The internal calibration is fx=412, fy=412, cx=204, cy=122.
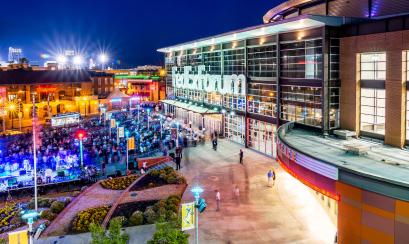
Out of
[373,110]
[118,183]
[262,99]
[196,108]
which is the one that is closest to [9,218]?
[118,183]

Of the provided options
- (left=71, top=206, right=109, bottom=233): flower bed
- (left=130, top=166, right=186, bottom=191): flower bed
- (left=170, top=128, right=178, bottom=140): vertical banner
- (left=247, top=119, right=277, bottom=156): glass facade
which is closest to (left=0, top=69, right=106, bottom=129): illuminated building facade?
(left=170, top=128, right=178, bottom=140): vertical banner

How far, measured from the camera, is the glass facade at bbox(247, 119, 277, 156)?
4034cm

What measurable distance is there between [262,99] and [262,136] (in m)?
3.78

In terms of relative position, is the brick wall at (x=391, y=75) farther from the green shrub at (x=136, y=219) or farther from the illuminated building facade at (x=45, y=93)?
the illuminated building facade at (x=45, y=93)

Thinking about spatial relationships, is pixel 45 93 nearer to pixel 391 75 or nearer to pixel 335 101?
pixel 335 101

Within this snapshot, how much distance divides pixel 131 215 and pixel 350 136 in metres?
16.1

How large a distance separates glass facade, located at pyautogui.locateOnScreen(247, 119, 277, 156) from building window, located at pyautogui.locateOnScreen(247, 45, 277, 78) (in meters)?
5.03

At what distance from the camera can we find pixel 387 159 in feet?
72.6

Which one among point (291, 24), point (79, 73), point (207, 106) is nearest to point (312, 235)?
point (291, 24)

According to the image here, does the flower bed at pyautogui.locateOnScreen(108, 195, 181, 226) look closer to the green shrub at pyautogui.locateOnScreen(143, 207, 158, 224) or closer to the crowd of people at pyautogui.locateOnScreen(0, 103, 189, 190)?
the green shrub at pyautogui.locateOnScreen(143, 207, 158, 224)

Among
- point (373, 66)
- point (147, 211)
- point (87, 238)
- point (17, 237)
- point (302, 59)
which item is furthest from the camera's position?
point (302, 59)

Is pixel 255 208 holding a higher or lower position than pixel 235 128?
lower

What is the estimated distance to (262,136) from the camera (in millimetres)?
42156

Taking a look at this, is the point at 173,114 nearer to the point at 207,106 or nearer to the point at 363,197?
the point at 207,106
